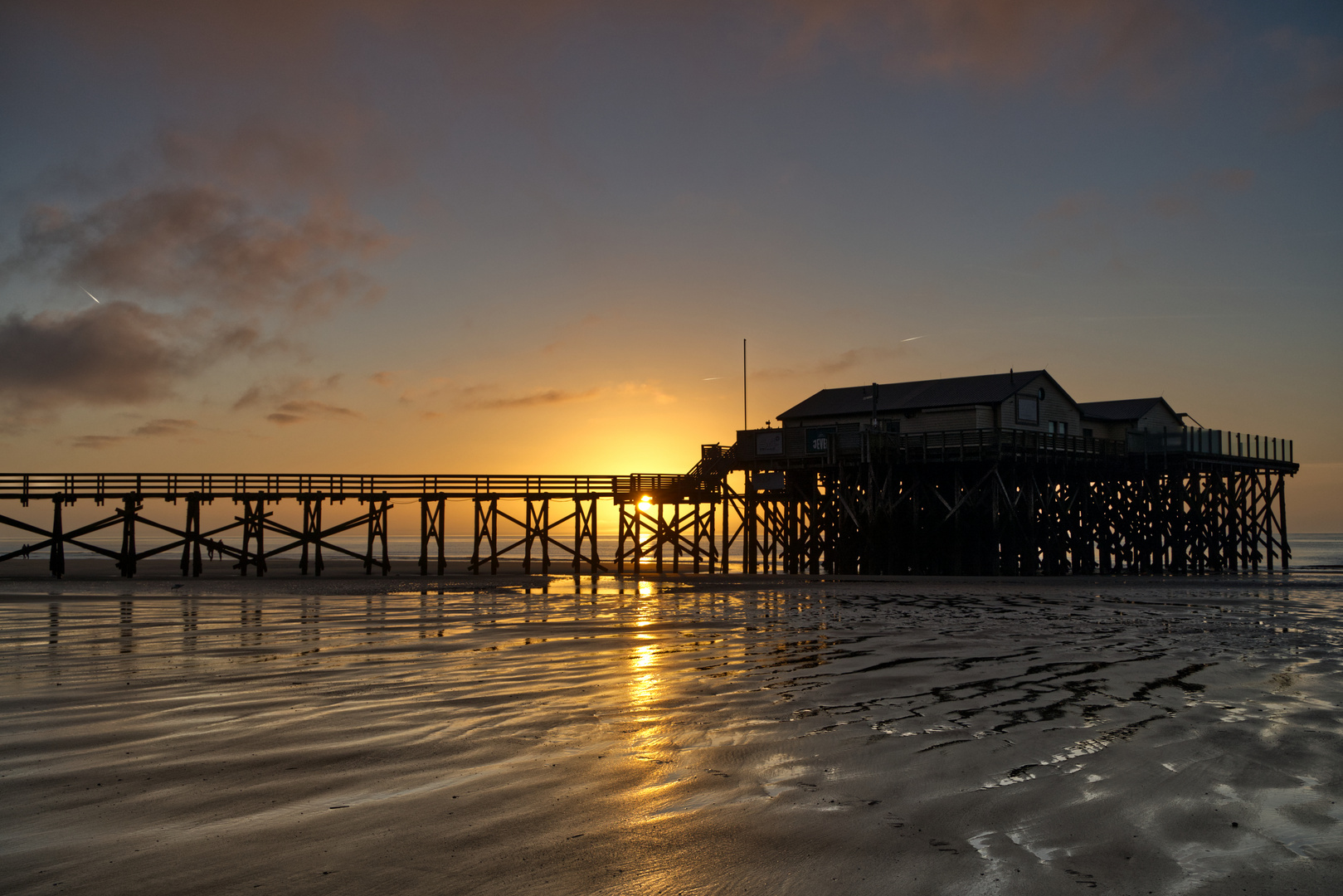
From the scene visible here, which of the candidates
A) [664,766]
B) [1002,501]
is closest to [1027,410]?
[1002,501]

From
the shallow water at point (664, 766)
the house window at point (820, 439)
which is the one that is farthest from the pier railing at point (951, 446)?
the shallow water at point (664, 766)

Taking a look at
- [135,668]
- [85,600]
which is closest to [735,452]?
[85,600]

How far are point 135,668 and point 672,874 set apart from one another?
28.2 feet

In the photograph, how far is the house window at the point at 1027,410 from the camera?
4147 cm

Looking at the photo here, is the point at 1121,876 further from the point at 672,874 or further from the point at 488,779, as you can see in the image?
the point at 488,779

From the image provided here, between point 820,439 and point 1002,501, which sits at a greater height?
point 820,439

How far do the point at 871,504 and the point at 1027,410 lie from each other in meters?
8.00

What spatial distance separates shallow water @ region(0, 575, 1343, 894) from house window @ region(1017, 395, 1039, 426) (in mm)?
27741

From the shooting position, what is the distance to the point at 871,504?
40438 mm

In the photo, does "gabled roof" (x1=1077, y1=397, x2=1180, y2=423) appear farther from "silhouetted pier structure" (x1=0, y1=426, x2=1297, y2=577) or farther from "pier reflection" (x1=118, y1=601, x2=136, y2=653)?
"pier reflection" (x1=118, y1=601, x2=136, y2=653)

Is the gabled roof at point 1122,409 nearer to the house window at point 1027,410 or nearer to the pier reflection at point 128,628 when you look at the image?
the house window at point 1027,410

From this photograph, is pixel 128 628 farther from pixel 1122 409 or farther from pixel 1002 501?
pixel 1122 409

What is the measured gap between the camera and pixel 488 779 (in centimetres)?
635

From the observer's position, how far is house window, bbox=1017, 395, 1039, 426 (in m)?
41.5
